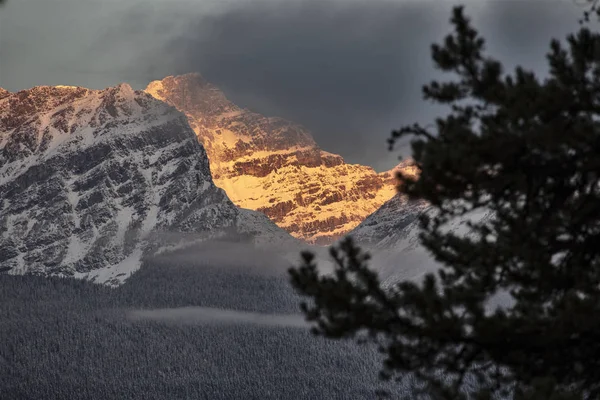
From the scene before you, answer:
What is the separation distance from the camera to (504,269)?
58.7 ft

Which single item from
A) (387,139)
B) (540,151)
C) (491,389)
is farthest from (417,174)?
(491,389)

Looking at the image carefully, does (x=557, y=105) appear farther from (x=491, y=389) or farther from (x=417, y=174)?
(x=491, y=389)

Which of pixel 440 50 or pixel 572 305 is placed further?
pixel 440 50

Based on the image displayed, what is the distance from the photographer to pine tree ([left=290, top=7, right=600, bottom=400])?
16719mm

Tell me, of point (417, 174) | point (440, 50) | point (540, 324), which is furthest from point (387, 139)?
point (540, 324)

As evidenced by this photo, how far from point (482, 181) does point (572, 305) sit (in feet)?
6.61

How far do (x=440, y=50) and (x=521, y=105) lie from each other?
187cm

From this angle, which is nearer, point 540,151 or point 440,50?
point 540,151

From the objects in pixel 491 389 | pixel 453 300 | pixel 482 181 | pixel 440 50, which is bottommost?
pixel 491 389

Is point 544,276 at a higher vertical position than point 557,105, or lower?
lower

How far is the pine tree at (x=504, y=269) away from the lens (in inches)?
658

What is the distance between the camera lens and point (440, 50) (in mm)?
18672

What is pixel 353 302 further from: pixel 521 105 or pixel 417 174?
pixel 521 105

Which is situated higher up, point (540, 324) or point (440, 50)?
point (440, 50)
